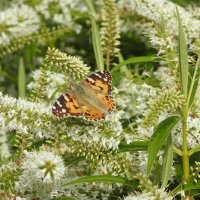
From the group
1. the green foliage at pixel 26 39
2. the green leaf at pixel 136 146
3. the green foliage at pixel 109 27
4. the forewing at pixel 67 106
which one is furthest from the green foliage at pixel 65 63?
the green foliage at pixel 26 39

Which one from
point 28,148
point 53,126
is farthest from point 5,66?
point 53,126

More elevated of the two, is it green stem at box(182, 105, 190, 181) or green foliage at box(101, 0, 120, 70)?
green foliage at box(101, 0, 120, 70)

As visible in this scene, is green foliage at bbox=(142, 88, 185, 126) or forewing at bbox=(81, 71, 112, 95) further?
forewing at bbox=(81, 71, 112, 95)

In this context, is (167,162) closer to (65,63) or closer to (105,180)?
(105,180)

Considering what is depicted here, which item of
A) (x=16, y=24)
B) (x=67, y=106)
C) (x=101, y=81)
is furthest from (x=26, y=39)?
(x=67, y=106)

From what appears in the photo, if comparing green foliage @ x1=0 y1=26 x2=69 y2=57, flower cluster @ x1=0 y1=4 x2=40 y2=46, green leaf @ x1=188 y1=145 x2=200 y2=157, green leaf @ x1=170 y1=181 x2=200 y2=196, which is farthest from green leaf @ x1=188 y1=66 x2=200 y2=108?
flower cluster @ x1=0 y1=4 x2=40 y2=46

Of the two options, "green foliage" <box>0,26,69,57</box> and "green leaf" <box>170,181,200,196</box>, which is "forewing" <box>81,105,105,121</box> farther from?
"green foliage" <box>0,26,69,57</box>
